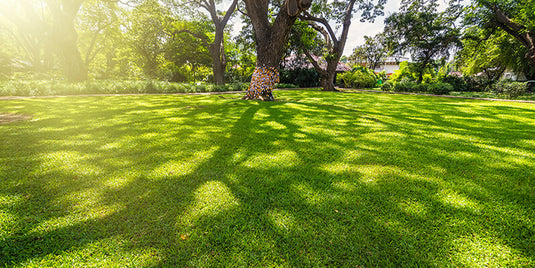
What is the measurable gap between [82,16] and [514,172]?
33893 mm

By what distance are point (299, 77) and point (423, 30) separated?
1431 centimetres

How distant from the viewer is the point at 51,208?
187 centimetres

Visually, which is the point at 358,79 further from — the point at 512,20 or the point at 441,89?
the point at 512,20

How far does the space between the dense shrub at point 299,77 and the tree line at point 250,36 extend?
3136 mm

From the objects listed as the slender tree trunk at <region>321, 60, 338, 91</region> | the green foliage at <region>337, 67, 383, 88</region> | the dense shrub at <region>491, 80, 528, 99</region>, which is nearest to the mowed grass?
the dense shrub at <region>491, 80, 528, 99</region>

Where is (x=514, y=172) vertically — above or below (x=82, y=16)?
below

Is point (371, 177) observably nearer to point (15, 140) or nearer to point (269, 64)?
point (15, 140)

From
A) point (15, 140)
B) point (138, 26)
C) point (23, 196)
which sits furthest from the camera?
point (138, 26)

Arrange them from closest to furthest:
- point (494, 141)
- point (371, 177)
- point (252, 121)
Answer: point (371, 177)
point (494, 141)
point (252, 121)

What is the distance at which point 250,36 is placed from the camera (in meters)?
21.9

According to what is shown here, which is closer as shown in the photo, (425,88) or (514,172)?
(514,172)

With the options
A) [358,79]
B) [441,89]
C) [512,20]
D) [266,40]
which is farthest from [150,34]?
[512,20]

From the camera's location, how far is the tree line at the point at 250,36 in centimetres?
1164

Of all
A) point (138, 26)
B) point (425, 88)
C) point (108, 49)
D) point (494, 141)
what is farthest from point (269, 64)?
point (108, 49)
